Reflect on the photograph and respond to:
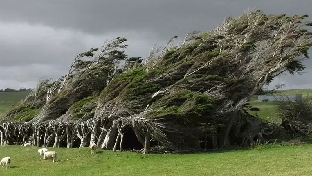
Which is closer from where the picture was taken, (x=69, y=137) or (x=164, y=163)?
(x=164, y=163)

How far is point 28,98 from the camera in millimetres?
49531

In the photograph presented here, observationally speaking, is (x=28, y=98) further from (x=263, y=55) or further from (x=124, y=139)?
(x=263, y=55)

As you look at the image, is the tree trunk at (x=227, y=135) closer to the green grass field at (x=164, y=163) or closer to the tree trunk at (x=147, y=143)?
the green grass field at (x=164, y=163)

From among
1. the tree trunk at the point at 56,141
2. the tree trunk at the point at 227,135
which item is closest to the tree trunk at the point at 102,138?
the tree trunk at the point at 56,141

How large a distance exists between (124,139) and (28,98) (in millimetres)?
14317

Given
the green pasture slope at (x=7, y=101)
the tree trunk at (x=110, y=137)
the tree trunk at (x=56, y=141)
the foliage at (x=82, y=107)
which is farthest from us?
the green pasture slope at (x=7, y=101)

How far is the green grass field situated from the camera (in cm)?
2533

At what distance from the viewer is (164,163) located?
96.4ft

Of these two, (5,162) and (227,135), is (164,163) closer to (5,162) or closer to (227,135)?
(5,162)

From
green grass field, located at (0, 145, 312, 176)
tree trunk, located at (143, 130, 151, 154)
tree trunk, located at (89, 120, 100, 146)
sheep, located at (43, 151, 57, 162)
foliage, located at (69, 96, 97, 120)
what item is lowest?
green grass field, located at (0, 145, 312, 176)

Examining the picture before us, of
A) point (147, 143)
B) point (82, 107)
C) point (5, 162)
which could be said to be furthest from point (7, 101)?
point (5, 162)

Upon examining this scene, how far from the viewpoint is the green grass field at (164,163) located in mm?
25328

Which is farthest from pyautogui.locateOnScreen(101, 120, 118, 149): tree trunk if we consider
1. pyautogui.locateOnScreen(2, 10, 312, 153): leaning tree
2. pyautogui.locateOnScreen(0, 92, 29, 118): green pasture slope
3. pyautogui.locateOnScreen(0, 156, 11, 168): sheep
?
pyautogui.locateOnScreen(0, 92, 29, 118): green pasture slope

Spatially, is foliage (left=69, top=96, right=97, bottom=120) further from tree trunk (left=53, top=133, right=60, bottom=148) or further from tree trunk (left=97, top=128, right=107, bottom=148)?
tree trunk (left=53, top=133, right=60, bottom=148)
